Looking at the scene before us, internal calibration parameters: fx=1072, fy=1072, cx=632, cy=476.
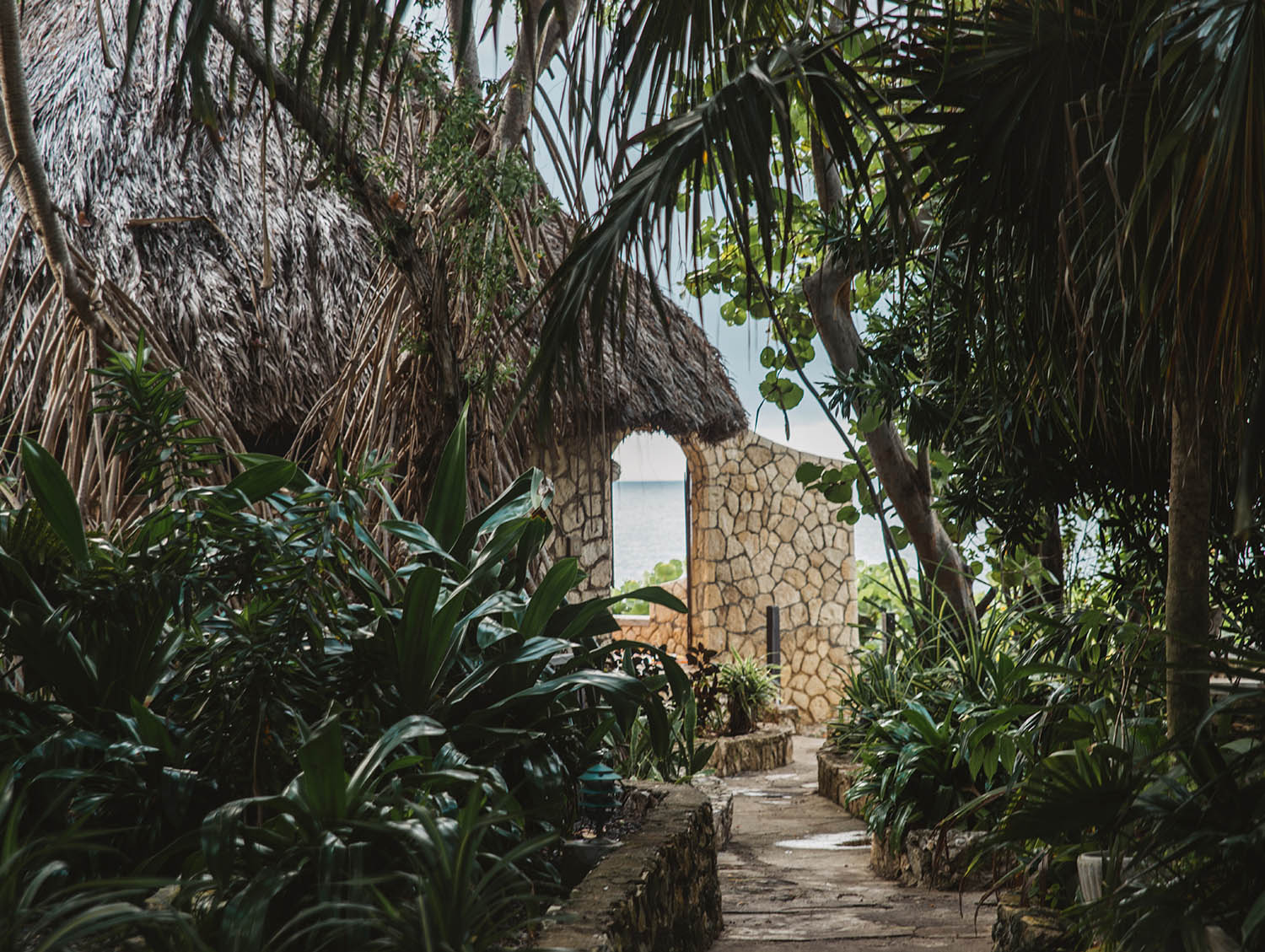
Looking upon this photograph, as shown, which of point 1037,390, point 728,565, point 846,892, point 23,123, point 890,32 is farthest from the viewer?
point 728,565

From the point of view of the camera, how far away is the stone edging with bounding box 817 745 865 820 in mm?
5141

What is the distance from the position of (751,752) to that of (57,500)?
551cm

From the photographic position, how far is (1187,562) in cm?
209

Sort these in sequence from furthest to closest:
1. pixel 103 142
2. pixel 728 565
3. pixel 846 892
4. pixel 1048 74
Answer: pixel 728 565 → pixel 103 142 → pixel 846 892 → pixel 1048 74

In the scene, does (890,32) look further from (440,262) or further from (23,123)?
(23,123)

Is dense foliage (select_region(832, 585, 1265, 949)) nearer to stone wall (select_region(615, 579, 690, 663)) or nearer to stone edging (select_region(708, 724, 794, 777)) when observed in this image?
stone edging (select_region(708, 724, 794, 777))

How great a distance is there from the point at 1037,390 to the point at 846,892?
1.79m

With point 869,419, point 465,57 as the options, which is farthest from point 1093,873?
point 465,57

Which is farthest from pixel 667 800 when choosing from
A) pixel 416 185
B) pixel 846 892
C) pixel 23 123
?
pixel 23 123

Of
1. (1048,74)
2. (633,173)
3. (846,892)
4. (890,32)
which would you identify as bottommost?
(846,892)

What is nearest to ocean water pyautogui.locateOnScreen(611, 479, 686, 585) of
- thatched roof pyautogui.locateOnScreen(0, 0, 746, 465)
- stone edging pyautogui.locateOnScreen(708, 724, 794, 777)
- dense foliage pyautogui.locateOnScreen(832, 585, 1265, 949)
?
stone edging pyautogui.locateOnScreen(708, 724, 794, 777)

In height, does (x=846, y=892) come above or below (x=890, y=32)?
below

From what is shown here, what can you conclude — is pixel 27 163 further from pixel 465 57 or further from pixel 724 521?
pixel 724 521

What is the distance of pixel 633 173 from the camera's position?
79.4 inches
